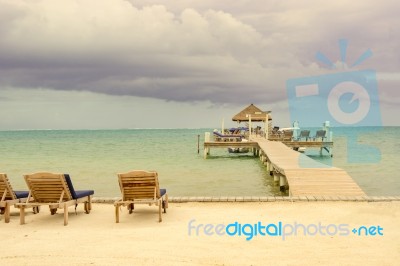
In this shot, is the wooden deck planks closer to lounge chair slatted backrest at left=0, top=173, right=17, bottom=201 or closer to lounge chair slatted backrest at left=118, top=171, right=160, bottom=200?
lounge chair slatted backrest at left=118, top=171, right=160, bottom=200

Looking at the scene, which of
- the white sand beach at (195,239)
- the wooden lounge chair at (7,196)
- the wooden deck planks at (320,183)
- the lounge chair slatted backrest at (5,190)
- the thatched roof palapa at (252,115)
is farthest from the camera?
the thatched roof palapa at (252,115)

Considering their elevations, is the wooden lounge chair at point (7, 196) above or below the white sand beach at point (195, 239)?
above

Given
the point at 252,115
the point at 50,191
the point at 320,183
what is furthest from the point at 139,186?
the point at 252,115

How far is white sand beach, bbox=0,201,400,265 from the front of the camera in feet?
16.5

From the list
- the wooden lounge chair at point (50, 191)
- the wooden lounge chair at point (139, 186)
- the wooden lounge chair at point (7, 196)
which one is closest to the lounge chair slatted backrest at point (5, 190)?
the wooden lounge chair at point (7, 196)

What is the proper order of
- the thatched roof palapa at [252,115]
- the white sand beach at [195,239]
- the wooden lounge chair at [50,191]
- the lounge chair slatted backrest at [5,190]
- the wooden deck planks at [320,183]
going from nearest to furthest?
the white sand beach at [195,239] < the wooden lounge chair at [50,191] < the lounge chair slatted backrest at [5,190] < the wooden deck planks at [320,183] < the thatched roof palapa at [252,115]

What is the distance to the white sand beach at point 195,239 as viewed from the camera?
504 centimetres

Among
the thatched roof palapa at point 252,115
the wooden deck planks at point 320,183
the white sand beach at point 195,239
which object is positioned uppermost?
the thatched roof palapa at point 252,115

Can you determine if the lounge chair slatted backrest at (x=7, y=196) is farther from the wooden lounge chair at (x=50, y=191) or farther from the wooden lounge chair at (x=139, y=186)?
the wooden lounge chair at (x=139, y=186)

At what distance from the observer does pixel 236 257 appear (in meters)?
5.12

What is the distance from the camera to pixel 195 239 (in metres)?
5.96

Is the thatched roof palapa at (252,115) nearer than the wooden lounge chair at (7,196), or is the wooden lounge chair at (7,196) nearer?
the wooden lounge chair at (7,196)

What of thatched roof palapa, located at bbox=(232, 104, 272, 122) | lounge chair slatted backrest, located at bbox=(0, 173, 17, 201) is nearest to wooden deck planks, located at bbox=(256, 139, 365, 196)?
lounge chair slatted backrest, located at bbox=(0, 173, 17, 201)

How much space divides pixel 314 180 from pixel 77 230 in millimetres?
7167
